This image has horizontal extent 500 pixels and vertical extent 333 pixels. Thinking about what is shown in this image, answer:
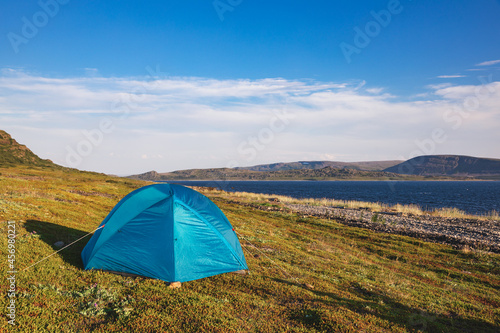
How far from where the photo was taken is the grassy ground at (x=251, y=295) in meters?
6.79

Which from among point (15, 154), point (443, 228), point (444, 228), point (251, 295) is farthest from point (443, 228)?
point (15, 154)

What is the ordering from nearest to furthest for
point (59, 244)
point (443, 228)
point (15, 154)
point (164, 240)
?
point (164, 240), point (59, 244), point (443, 228), point (15, 154)

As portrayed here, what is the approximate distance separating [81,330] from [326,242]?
1950 cm

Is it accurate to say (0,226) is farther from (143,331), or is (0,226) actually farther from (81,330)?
(143,331)

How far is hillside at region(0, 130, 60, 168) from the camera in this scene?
81875 mm

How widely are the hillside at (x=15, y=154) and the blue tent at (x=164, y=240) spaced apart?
8806cm

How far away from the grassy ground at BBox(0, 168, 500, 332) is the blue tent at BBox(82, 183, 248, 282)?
0.47 meters

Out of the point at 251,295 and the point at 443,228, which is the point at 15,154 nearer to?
the point at 251,295

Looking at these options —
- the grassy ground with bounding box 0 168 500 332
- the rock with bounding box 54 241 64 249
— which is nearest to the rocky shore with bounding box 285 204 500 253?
the grassy ground with bounding box 0 168 500 332

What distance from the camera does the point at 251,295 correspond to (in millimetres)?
9094

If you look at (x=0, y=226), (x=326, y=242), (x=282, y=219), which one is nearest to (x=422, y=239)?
(x=326, y=242)

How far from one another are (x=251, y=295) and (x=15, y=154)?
347ft

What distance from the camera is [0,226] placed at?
11188mm

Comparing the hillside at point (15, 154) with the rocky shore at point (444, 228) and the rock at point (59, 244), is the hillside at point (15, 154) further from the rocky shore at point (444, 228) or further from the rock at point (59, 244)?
the rocky shore at point (444, 228)
